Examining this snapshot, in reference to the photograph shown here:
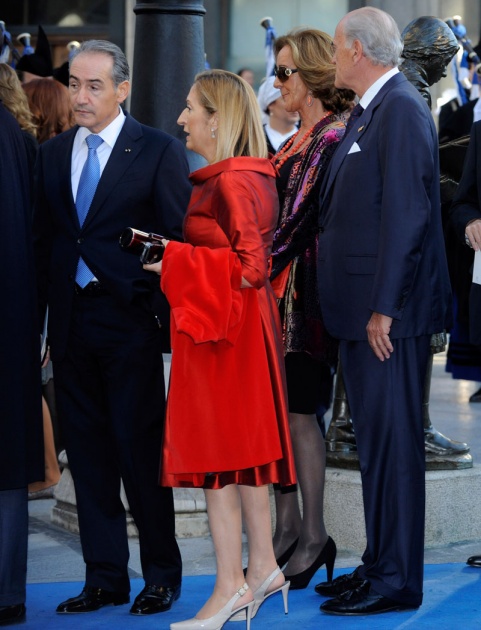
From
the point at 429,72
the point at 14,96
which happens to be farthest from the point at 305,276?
the point at 14,96

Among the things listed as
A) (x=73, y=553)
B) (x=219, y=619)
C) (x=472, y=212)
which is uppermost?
(x=472, y=212)

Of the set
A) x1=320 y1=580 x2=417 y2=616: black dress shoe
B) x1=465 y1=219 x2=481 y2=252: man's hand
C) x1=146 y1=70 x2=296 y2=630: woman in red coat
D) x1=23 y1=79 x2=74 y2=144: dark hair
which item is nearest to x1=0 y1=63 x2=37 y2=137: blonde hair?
x1=23 y1=79 x2=74 y2=144: dark hair

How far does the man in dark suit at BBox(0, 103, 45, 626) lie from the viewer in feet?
14.6

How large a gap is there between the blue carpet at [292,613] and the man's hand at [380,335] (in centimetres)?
90

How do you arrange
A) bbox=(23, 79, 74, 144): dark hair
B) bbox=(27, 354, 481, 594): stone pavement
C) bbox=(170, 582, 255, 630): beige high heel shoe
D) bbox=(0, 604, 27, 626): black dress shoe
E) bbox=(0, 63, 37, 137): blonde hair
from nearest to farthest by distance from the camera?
bbox=(170, 582, 255, 630): beige high heel shoe → bbox=(0, 604, 27, 626): black dress shoe → bbox=(27, 354, 481, 594): stone pavement → bbox=(0, 63, 37, 137): blonde hair → bbox=(23, 79, 74, 144): dark hair

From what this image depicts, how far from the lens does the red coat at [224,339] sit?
162 inches

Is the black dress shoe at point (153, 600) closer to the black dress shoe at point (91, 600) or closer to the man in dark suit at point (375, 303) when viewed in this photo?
the black dress shoe at point (91, 600)

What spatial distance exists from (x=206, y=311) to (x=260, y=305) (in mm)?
273

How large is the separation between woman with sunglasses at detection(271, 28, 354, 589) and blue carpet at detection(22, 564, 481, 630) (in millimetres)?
212

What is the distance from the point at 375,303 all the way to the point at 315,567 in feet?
3.61

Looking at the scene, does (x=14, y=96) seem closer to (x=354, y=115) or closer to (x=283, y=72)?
(x=283, y=72)

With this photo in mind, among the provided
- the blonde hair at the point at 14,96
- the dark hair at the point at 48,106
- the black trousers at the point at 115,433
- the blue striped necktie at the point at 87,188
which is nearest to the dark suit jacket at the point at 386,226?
the black trousers at the point at 115,433

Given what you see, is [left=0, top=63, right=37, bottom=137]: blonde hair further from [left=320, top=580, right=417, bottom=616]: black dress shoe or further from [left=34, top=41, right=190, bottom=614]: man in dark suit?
[left=320, top=580, right=417, bottom=616]: black dress shoe

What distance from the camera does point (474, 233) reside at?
196 inches
